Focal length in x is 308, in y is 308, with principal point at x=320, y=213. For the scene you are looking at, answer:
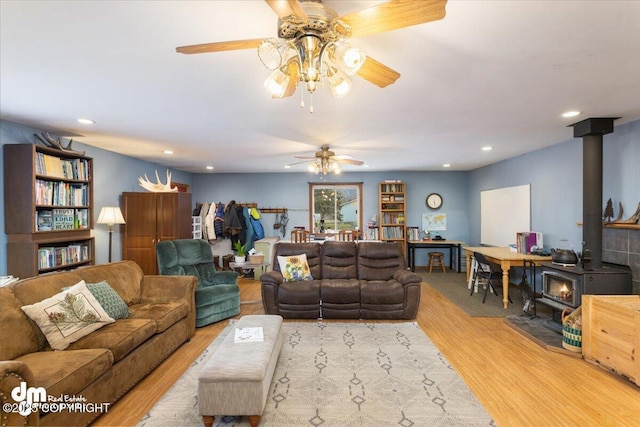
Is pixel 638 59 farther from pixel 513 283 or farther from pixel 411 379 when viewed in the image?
pixel 513 283

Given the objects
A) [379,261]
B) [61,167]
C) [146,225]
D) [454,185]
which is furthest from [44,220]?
[454,185]

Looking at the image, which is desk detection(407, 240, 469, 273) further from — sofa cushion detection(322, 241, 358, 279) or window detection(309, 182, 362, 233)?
sofa cushion detection(322, 241, 358, 279)

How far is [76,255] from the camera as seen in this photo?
3918 millimetres

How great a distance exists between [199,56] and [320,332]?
10.1 ft

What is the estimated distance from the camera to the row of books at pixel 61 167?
3438mm

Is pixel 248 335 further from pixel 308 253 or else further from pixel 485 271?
pixel 485 271

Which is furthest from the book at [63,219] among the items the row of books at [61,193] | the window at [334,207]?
the window at [334,207]

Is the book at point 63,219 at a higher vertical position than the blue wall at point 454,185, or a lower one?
lower

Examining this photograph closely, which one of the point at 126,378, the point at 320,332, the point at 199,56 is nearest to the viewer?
the point at 199,56

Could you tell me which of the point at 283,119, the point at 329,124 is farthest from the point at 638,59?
the point at 283,119

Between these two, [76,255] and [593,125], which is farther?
[76,255]

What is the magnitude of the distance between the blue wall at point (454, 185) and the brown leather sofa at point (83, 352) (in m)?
1.48

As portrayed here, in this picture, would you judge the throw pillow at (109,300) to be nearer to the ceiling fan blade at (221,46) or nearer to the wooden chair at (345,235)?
the ceiling fan blade at (221,46)

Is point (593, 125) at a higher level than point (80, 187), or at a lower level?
higher
